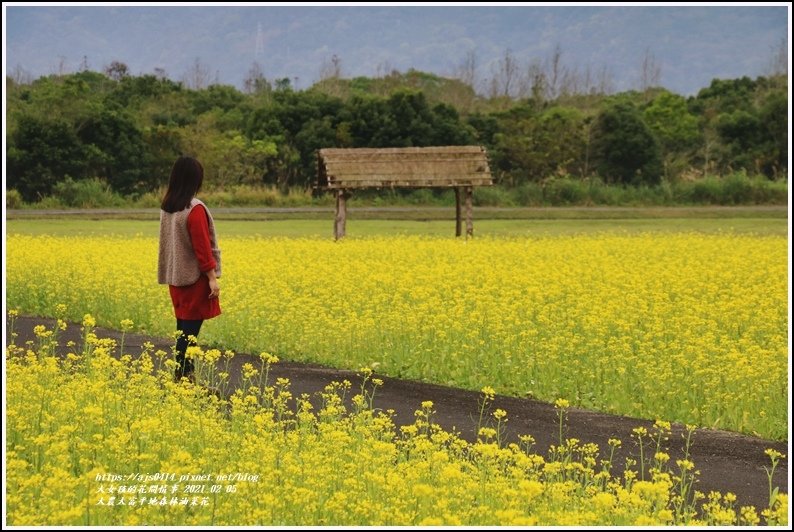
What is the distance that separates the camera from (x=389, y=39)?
188 m

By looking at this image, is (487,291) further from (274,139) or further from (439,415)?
(274,139)

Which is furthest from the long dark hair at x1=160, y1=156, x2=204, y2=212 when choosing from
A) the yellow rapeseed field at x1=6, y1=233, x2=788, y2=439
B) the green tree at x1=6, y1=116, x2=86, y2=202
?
the green tree at x1=6, y1=116, x2=86, y2=202

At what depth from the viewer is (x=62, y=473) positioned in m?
5.38

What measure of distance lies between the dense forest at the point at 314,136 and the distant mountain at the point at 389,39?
13351 millimetres

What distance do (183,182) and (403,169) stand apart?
2210 centimetres

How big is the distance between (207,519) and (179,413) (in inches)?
79.5

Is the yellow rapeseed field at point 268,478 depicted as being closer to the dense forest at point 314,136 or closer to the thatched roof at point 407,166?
the thatched roof at point 407,166

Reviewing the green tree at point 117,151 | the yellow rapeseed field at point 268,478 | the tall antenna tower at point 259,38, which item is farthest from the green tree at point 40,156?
the yellow rapeseed field at point 268,478

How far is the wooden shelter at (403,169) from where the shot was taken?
29.9 meters

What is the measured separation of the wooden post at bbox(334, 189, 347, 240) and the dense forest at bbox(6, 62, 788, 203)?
554 inches

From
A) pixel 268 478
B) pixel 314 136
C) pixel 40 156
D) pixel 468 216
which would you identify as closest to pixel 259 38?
pixel 314 136

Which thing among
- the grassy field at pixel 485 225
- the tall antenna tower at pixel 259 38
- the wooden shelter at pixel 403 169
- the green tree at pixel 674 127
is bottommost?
the grassy field at pixel 485 225

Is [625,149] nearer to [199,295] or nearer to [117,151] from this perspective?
[117,151]

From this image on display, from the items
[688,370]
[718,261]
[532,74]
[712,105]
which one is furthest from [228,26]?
[688,370]
